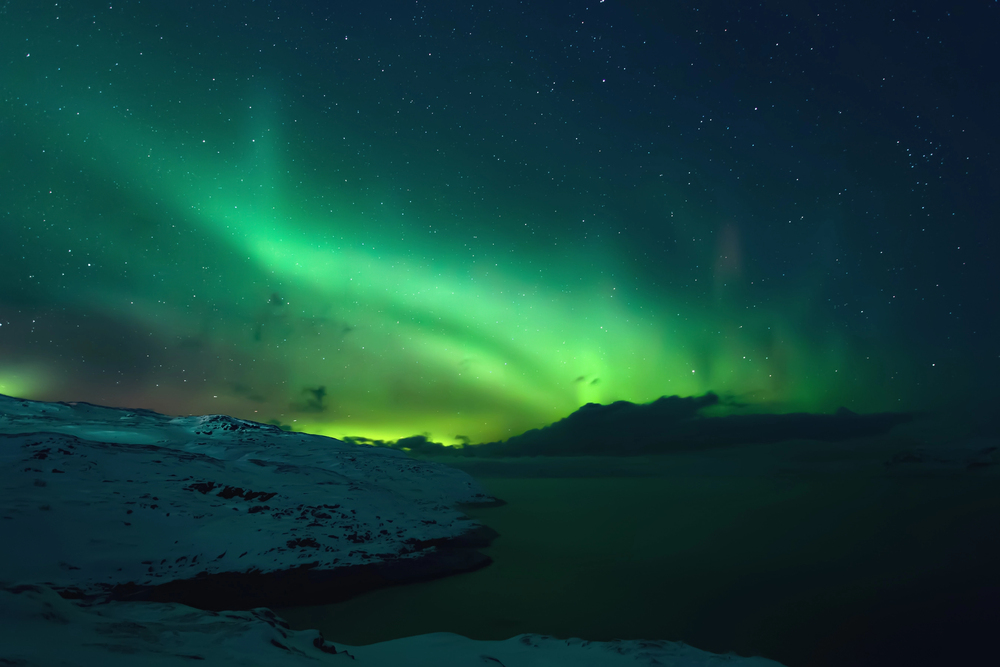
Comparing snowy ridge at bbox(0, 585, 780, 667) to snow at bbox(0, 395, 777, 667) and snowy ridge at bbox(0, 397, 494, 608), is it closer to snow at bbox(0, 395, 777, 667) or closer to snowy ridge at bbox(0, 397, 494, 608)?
snow at bbox(0, 395, 777, 667)

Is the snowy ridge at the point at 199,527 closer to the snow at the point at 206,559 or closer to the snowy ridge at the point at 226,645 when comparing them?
the snow at the point at 206,559

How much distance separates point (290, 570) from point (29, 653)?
13.2 m

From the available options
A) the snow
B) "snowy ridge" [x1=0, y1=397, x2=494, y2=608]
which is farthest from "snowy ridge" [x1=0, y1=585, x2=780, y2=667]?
"snowy ridge" [x1=0, y1=397, x2=494, y2=608]

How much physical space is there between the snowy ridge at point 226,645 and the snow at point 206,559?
0.04 m

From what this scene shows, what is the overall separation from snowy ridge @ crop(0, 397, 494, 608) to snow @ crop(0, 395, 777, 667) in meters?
0.08

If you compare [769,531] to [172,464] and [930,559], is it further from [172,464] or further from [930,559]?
[172,464]

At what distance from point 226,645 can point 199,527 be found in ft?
47.1

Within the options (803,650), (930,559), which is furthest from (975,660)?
(930,559)

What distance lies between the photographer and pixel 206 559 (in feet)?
54.8

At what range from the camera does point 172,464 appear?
91.4ft

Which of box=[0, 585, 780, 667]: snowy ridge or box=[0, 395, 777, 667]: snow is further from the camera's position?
box=[0, 395, 777, 667]: snow

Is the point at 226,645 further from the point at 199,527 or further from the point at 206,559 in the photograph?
the point at 199,527

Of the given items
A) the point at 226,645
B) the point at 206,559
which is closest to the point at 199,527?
the point at 206,559

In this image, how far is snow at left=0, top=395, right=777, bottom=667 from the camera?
7.25 metres
